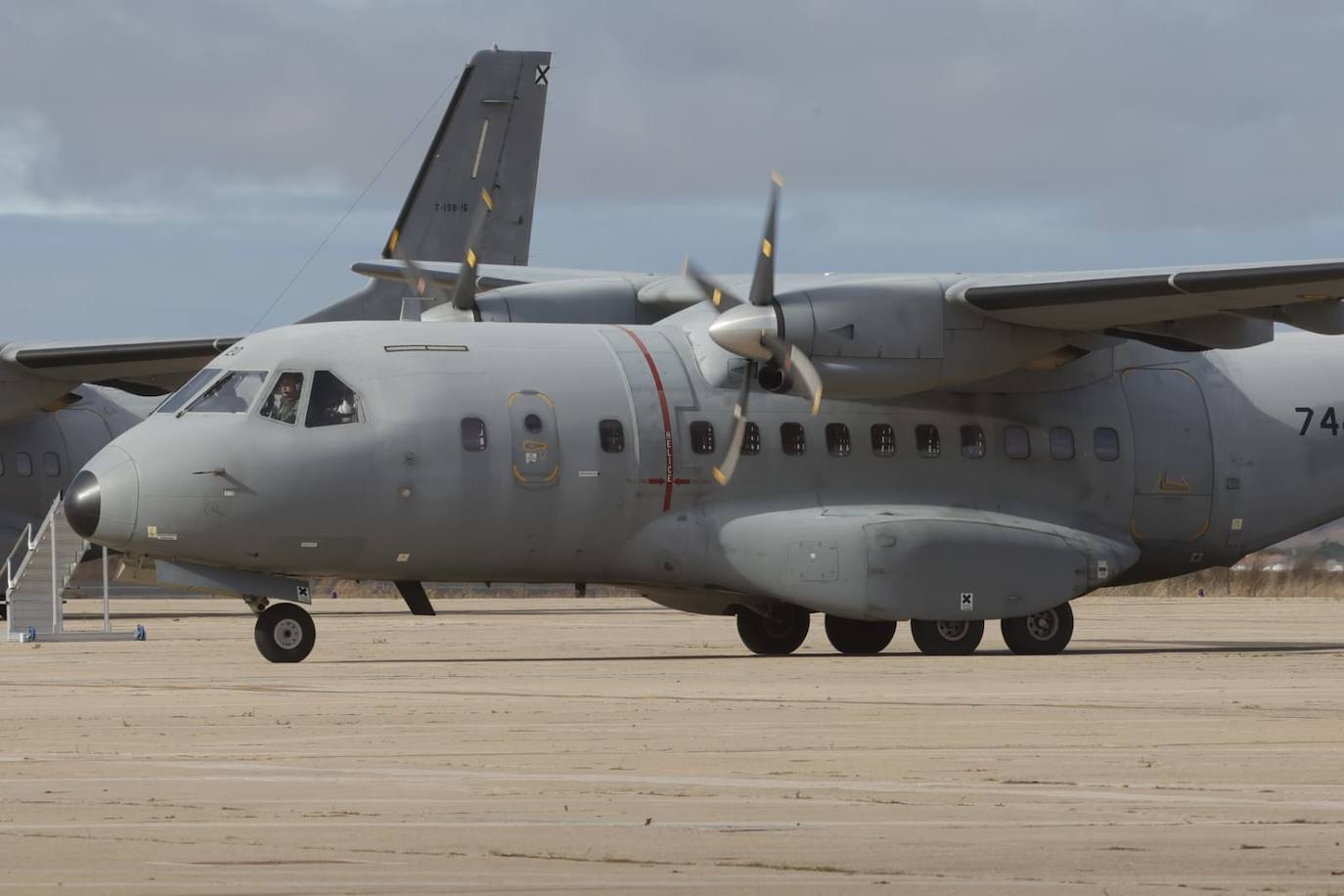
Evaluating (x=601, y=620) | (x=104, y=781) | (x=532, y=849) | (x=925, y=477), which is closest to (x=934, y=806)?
(x=532, y=849)

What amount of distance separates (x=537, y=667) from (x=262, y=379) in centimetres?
385

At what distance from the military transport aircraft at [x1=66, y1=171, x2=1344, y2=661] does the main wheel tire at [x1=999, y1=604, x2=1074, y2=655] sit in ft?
0.10

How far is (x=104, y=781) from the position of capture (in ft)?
33.7

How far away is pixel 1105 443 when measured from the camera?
77.9ft

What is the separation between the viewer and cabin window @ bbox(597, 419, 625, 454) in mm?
21500

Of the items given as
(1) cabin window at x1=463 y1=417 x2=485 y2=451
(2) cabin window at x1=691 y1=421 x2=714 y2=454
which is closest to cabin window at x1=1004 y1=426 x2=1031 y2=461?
(2) cabin window at x1=691 y1=421 x2=714 y2=454

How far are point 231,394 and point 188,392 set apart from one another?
0.58 metres

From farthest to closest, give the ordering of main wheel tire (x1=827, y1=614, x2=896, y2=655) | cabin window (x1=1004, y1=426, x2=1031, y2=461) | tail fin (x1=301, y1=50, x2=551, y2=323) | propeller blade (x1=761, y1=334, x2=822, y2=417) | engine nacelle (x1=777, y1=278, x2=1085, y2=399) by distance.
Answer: tail fin (x1=301, y1=50, x2=551, y2=323) → main wheel tire (x1=827, y1=614, x2=896, y2=655) → cabin window (x1=1004, y1=426, x2=1031, y2=461) → engine nacelle (x1=777, y1=278, x2=1085, y2=399) → propeller blade (x1=761, y1=334, x2=822, y2=417)

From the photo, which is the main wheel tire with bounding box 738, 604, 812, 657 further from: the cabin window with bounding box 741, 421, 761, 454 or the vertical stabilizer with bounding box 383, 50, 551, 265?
the vertical stabilizer with bounding box 383, 50, 551, 265

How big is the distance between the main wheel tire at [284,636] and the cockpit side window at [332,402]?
6.25ft

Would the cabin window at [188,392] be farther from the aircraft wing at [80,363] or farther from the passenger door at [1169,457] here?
the aircraft wing at [80,363]

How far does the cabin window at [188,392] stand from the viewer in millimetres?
20875

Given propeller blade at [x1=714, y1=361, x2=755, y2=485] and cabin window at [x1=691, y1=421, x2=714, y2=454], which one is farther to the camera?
cabin window at [x1=691, y1=421, x2=714, y2=454]

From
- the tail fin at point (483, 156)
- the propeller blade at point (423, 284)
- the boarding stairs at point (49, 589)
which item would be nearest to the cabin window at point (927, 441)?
the propeller blade at point (423, 284)
